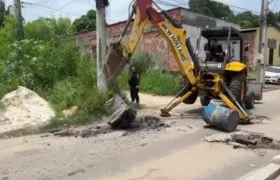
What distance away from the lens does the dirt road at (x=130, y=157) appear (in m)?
6.88

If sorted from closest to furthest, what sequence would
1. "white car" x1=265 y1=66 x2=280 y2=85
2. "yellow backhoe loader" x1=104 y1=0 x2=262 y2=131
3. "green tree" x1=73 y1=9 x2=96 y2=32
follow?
"yellow backhoe loader" x1=104 y1=0 x2=262 y2=131, "white car" x1=265 y1=66 x2=280 y2=85, "green tree" x1=73 y1=9 x2=96 y2=32

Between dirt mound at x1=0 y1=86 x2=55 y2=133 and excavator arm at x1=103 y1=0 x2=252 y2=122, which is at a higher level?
excavator arm at x1=103 y1=0 x2=252 y2=122

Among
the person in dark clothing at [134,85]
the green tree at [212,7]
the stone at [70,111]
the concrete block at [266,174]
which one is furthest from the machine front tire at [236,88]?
the green tree at [212,7]

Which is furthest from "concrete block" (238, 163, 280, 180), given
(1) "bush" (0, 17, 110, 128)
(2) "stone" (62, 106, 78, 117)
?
(2) "stone" (62, 106, 78, 117)

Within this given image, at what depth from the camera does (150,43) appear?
2956 centimetres

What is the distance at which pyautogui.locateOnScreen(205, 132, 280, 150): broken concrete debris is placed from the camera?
9.23m

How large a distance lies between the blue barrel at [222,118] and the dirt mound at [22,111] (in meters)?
4.66

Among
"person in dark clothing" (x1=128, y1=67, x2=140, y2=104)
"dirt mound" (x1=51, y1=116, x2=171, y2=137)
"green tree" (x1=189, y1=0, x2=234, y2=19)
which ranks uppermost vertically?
"green tree" (x1=189, y1=0, x2=234, y2=19)

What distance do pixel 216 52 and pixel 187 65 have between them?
1506mm

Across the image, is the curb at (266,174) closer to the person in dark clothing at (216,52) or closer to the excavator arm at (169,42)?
the excavator arm at (169,42)

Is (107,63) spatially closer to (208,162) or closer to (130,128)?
(130,128)

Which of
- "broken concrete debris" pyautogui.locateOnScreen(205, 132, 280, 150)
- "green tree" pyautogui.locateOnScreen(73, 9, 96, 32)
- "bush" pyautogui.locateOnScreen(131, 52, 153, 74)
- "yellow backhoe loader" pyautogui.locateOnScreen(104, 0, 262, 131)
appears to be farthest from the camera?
"green tree" pyautogui.locateOnScreen(73, 9, 96, 32)

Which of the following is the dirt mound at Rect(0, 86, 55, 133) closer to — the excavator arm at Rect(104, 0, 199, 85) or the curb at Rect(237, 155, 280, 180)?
the excavator arm at Rect(104, 0, 199, 85)

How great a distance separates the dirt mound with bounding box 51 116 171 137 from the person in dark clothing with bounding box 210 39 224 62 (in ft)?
10.9
